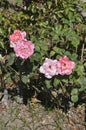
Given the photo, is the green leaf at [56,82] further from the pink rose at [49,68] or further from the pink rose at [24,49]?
the pink rose at [24,49]

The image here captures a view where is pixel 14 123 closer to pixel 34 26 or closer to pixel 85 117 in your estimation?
pixel 85 117

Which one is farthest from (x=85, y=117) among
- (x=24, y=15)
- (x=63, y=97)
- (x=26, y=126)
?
(x=24, y=15)

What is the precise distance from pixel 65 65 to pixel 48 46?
2.27 feet

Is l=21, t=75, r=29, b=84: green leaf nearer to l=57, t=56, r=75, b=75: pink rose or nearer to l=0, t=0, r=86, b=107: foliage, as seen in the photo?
l=0, t=0, r=86, b=107: foliage

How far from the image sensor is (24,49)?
346cm

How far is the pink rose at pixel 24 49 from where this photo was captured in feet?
11.4

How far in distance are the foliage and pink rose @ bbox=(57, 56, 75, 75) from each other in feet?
0.37

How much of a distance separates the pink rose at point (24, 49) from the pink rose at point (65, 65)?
0.22 meters

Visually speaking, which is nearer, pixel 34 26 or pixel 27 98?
pixel 27 98

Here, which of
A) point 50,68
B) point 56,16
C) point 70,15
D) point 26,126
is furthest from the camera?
point 56,16

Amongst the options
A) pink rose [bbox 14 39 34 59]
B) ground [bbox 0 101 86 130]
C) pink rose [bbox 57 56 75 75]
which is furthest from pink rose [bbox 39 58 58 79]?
ground [bbox 0 101 86 130]

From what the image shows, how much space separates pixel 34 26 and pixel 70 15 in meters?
0.40

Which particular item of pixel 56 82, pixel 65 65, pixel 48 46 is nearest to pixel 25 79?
pixel 56 82

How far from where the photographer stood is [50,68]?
350 centimetres
